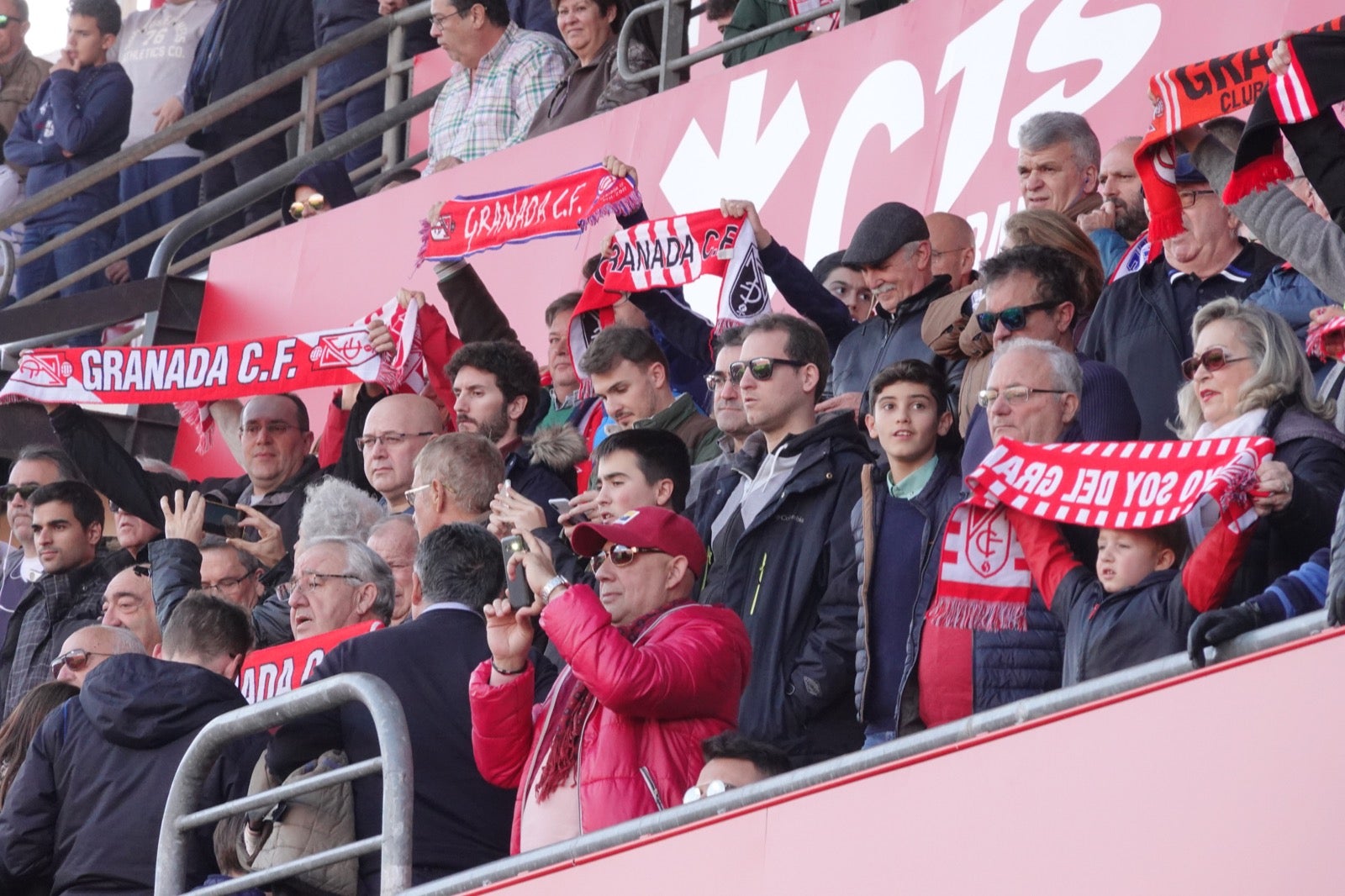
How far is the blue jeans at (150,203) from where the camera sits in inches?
488

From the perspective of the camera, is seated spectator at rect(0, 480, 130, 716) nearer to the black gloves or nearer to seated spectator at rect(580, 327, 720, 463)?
seated spectator at rect(580, 327, 720, 463)

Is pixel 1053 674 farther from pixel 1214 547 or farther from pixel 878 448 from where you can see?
pixel 878 448

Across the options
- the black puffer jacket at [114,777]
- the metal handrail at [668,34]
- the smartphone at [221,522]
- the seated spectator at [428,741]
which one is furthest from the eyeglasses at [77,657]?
the metal handrail at [668,34]

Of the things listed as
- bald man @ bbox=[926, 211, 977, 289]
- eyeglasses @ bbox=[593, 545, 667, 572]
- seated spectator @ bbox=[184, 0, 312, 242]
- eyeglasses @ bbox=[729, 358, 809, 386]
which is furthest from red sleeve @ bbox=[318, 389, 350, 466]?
eyeglasses @ bbox=[593, 545, 667, 572]

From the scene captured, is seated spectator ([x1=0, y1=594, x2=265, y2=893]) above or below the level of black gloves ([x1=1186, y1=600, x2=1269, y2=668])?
below

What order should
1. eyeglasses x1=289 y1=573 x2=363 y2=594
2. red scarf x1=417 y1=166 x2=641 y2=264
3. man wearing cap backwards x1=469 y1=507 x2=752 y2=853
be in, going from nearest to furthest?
man wearing cap backwards x1=469 y1=507 x2=752 y2=853, eyeglasses x1=289 y1=573 x2=363 y2=594, red scarf x1=417 y1=166 x2=641 y2=264

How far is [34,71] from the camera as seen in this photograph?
13.4 meters

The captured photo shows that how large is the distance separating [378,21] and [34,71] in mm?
2790

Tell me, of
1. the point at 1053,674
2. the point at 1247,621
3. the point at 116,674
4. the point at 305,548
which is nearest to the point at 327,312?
the point at 305,548

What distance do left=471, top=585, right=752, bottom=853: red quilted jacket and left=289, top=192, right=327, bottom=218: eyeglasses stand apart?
6.73 metres

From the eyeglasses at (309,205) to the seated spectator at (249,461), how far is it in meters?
2.90

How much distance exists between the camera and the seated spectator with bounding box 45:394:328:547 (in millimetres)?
8281

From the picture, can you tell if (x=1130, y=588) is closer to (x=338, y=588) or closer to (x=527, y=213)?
(x=338, y=588)

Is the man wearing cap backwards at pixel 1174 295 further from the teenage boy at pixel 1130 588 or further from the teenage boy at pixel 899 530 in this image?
the teenage boy at pixel 1130 588
